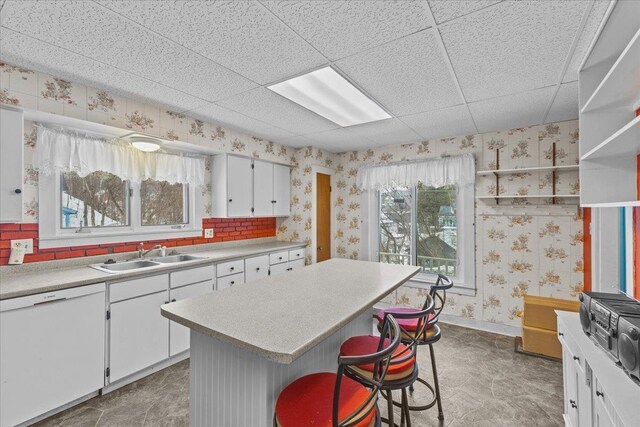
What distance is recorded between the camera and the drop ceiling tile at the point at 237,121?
9.30ft

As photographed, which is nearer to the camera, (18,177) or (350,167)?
(18,177)

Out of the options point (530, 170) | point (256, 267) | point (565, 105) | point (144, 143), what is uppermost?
→ point (565, 105)

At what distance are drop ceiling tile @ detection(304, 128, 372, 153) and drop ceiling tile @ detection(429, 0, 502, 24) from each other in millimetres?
2002

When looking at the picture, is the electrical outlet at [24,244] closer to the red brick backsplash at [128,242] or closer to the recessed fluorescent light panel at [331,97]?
the red brick backsplash at [128,242]

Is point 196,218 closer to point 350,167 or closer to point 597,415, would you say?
point 350,167

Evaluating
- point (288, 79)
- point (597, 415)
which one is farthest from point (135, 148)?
point (597, 415)

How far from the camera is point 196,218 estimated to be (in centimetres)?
348

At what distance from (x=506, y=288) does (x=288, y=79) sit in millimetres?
3387

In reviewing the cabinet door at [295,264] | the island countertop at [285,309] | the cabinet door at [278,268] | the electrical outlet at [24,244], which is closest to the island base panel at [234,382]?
the island countertop at [285,309]

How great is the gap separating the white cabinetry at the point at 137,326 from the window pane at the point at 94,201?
820 mm

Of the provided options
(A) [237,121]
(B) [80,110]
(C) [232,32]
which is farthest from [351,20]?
(B) [80,110]

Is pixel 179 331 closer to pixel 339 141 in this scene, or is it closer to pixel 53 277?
pixel 53 277

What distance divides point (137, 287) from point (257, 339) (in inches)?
70.0

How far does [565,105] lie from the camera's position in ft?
8.66
